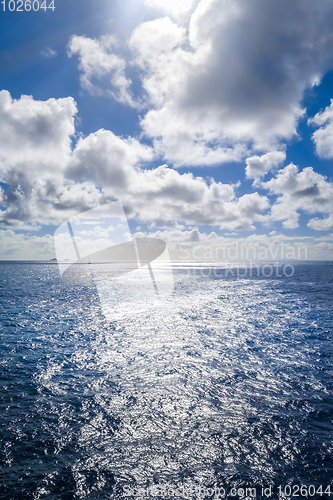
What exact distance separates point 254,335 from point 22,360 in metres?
24.1

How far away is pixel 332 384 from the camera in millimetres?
17391

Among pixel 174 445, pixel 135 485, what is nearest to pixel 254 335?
pixel 174 445

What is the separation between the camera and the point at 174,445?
11.5m

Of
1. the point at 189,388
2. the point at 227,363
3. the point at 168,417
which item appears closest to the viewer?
the point at 168,417

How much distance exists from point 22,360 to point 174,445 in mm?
16423

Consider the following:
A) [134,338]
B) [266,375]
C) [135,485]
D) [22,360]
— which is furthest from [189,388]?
[22,360]

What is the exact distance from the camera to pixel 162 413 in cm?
1396

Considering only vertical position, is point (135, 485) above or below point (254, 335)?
above

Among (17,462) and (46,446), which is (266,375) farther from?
(17,462)

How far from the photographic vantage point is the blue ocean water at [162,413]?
32.4 ft

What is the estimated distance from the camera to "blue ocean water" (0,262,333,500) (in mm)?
9883

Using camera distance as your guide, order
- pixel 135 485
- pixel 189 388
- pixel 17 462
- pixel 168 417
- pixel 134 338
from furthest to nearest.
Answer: pixel 134 338, pixel 189 388, pixel 168 417, pixel 17 462, pixel 135 485

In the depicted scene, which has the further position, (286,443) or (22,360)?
(22,360)

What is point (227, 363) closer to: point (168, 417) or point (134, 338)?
point (168, 417)
